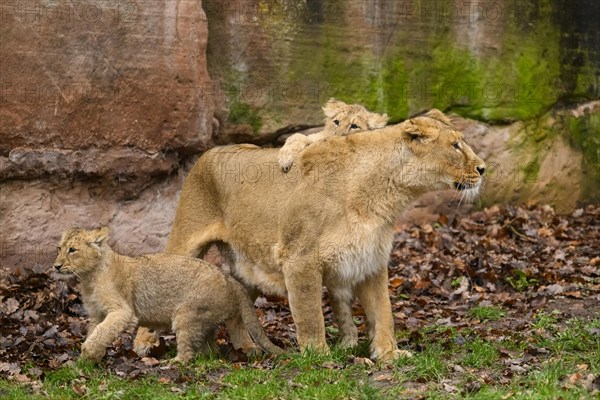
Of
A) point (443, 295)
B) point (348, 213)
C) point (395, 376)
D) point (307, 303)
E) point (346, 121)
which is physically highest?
point (346, 121)

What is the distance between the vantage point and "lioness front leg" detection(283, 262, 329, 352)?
Result: 8672mm

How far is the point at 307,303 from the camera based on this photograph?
8.71 metres

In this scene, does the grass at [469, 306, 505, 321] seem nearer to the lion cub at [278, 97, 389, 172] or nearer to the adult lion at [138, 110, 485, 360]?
the adult lion at [138, 110, 485, 360]

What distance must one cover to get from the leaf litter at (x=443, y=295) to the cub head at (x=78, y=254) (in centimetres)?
72

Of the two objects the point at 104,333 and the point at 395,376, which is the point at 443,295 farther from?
the point at 104,333

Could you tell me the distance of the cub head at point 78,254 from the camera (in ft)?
29.0

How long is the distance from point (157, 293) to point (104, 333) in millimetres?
630

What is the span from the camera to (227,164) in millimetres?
9805

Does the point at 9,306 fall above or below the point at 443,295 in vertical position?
above

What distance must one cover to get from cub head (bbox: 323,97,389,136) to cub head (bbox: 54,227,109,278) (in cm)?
274

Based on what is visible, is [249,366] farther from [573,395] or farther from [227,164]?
[573,395]

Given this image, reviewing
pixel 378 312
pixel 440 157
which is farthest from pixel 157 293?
pixel 440 157

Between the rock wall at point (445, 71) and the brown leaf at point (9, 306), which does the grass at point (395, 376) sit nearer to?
the brown leaf at point (9, 306)

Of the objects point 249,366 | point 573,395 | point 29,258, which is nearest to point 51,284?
point 29,258
